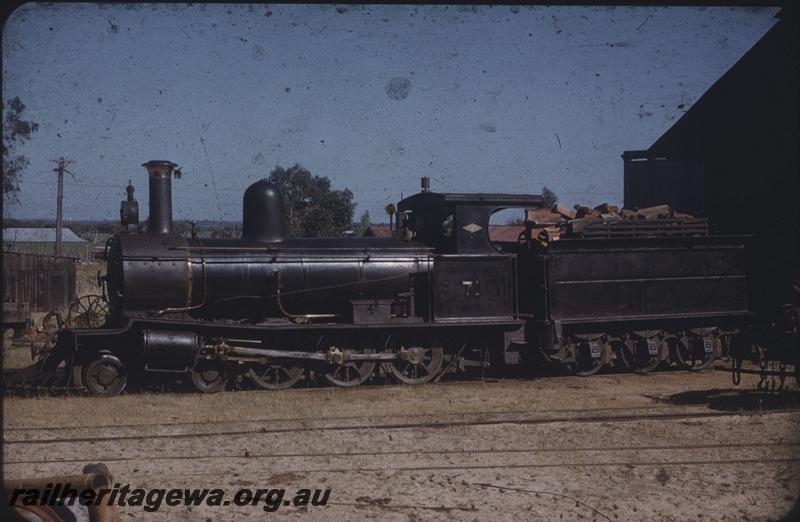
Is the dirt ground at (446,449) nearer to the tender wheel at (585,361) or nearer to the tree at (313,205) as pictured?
the tender wheel at (585,361)

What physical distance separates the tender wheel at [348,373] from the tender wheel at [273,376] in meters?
0.57

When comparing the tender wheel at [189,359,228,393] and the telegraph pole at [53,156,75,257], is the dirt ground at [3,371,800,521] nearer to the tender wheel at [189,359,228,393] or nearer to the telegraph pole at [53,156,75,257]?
the tender wheel at [189,359,228,393]

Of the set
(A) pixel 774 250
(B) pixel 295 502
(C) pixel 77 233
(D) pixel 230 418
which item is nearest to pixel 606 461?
(B) pixel 295 502

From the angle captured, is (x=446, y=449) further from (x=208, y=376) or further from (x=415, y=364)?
(x=208, y=376)

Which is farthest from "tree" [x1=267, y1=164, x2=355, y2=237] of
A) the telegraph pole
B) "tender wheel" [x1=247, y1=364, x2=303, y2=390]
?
"tender wheel" [x1=247, y1=364, x2=303, y2=390]

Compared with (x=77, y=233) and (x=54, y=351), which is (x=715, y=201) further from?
(x=77, y=233)

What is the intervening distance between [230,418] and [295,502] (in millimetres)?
3983

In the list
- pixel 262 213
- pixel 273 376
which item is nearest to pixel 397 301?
pixel 273 376

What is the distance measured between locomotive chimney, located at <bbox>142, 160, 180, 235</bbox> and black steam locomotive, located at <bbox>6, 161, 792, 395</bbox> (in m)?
0.02

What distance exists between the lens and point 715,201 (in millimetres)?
17578

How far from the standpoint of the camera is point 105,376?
411 inches

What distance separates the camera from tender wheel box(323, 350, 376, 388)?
11.6m

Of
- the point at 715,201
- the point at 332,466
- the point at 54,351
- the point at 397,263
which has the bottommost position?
the point at 332,466

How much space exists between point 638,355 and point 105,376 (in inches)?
389
